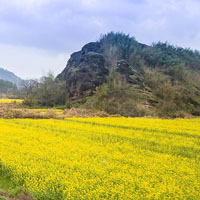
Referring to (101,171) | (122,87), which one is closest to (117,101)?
(122,87)

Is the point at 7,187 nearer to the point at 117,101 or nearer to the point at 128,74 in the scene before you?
the point at 117,101

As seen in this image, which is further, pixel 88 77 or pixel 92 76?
pixel 92 76

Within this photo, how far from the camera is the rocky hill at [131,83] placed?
26506mm

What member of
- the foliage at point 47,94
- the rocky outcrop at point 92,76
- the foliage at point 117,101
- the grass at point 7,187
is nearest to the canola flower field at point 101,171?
the grass at point 7,187

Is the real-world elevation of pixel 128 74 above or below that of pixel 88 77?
above

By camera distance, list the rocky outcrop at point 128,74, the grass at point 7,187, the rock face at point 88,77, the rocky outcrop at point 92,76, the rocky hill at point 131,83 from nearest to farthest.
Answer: the grass at point 7,187 → the rocky hill at point 131,83 → the rocky outcrop at point 128,74 → the rocky outcrop at point 92,76 → the rock face at point 88,77

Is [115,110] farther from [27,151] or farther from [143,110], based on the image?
[27,151]

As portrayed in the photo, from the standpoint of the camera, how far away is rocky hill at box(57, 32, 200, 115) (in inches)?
1044

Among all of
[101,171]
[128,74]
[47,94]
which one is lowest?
[101,171]

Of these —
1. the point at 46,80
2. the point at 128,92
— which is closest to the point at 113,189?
the point at 128,92

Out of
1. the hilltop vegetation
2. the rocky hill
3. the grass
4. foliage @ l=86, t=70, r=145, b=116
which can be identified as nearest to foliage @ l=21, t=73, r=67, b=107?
the hilltop vegetation

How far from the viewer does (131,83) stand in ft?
122

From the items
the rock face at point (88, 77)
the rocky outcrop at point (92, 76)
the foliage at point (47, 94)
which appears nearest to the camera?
the rocky outcrop at point (92, 76)

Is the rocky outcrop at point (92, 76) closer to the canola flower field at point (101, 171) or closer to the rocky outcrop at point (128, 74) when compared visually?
the rocky outcrop at point (128, 74)
